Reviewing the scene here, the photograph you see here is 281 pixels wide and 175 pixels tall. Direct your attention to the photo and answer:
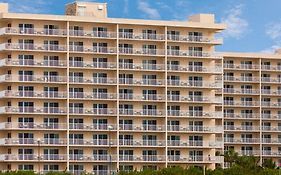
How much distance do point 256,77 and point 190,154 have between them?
26.5 metres

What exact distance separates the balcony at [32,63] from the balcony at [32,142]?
10.6m

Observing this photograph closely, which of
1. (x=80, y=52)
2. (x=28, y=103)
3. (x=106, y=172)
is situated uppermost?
(x=80, y=52)

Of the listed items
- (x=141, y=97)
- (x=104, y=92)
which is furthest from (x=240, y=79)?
(x=104, y=92)

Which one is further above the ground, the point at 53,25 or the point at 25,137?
the point at 53,25

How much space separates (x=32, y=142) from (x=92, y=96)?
1125 cm

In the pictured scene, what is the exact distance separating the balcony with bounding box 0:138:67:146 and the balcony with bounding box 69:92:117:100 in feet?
22.2

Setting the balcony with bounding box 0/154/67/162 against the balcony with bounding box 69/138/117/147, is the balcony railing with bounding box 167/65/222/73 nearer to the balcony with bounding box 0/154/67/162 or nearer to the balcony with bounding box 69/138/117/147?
the balcony with bounding box 69/138/117/147

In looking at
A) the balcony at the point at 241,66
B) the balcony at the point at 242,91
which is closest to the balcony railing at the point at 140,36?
the balcony at the point at 241,66

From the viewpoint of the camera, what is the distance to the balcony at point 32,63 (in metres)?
117

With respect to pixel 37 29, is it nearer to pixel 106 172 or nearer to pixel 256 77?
pixel 106 172

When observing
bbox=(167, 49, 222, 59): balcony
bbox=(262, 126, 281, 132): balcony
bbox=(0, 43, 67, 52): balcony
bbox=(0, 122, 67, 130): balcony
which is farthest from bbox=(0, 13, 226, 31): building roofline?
bbox=(262, 126, 281, 132): balcony

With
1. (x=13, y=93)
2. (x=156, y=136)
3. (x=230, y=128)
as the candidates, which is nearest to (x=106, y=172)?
(x=156, y=136)

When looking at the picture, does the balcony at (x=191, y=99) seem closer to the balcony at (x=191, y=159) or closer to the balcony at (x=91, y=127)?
the balcony at (x=191, y=159)

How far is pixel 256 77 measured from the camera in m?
146
